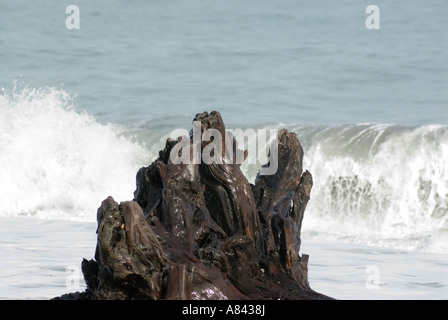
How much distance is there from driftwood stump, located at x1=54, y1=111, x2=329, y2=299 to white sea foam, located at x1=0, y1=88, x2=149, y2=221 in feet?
19.6

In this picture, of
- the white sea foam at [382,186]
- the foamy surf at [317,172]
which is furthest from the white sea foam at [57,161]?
the white sea foam at [382,186]

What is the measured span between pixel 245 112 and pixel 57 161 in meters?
5.14

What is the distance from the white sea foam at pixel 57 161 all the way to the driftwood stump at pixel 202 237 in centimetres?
597

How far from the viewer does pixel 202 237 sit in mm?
3857

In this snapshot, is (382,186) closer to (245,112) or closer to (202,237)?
(245,112)

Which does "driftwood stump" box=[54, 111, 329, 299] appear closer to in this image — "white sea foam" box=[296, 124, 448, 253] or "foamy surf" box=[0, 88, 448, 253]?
"foamy surf" box=[0, 88, 448, 253]

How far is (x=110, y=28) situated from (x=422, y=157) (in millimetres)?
13325

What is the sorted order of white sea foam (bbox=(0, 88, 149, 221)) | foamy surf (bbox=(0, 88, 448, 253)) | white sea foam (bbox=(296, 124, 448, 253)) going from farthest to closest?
white sea foam (bbox=(0, 88, 149, 221)), foamy surf (bbox=(0, 88, 448, 253)), white sea foam (bbox=(296, 124, 448, 253))

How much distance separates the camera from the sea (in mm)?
7469

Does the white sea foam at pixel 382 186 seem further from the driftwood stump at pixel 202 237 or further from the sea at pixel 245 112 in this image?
the driftwood stump at pixel 202 237

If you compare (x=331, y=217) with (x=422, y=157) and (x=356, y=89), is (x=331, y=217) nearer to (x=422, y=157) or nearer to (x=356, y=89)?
(x=422, y=157)

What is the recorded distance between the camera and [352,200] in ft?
33.5

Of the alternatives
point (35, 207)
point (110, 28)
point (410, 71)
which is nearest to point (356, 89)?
point (410, 71)

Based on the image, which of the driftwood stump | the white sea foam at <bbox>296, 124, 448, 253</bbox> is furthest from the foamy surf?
the driftwood stump
